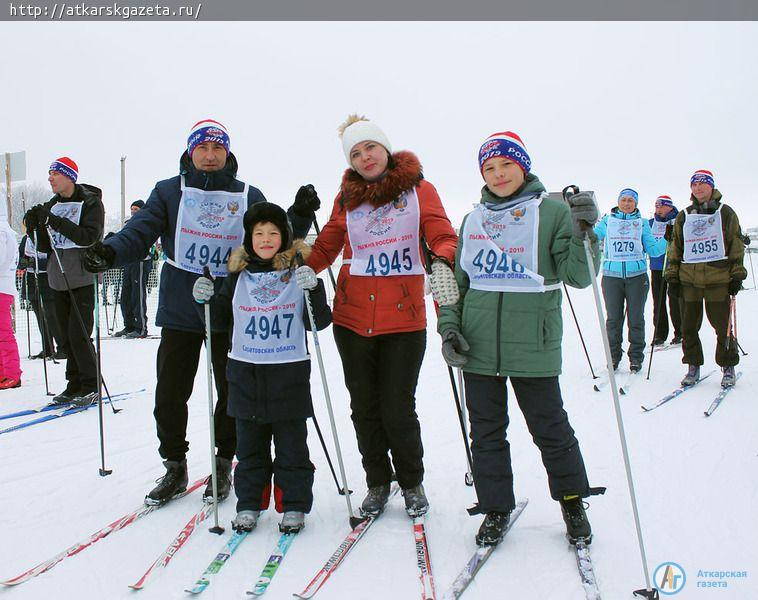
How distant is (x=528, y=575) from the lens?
2396 mm

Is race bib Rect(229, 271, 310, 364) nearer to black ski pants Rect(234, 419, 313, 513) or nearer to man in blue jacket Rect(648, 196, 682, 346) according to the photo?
black ski pants Rect(234, 419, 313, 513)

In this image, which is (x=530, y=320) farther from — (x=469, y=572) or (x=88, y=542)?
(x=88, y=542)

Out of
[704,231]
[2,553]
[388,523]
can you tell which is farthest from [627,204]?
[2,553]

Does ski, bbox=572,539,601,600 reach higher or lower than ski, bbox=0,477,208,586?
higher

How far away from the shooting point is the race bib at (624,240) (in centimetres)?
680

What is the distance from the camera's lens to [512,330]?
2611 mm

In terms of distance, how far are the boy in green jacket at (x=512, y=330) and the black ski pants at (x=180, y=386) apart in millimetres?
1275

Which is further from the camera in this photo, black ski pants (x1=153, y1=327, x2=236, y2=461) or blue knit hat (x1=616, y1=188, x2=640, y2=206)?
blue knit hat (x1=616, y1=188, x2=640, y2=206)

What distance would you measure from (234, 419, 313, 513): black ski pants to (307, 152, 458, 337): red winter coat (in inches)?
23.5

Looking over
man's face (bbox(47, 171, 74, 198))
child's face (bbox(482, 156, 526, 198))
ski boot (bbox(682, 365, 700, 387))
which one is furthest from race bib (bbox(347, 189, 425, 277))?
ski boot (bbox(682, 365, 700, 387))

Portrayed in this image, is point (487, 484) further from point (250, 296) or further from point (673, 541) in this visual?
point (250, 296)

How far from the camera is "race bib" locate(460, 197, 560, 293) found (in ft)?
8.57

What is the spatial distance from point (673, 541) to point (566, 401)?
285 centimetres

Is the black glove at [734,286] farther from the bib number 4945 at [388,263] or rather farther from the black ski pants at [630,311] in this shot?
the bib number 4945 at [388,263]
